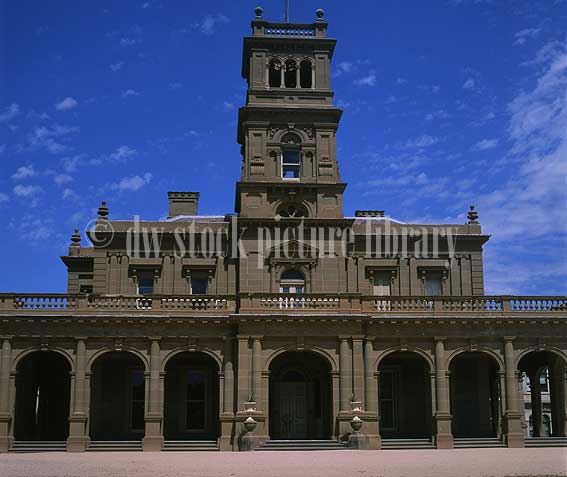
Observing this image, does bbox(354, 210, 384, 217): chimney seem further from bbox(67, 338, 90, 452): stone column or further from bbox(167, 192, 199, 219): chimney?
bbox(67, 338, 90, 452): stone column

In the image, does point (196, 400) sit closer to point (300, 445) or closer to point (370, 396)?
point (300, 445)

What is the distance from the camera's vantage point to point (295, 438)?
37.0 metres

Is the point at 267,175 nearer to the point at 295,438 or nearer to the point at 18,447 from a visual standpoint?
the point at 295,438

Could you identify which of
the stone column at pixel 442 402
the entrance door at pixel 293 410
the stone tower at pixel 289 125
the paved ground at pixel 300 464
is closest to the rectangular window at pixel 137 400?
the paved ground at pixel 300 464

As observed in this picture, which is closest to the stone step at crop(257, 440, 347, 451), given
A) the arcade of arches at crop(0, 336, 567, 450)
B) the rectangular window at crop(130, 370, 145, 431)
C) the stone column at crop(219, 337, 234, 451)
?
the arcade of arches at crop(0, 336, 567, 450)

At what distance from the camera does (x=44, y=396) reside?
38.9 metres

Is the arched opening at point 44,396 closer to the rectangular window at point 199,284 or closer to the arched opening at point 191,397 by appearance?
the arched opening at point 191,397

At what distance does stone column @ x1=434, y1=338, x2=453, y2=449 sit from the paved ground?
88.4 inches

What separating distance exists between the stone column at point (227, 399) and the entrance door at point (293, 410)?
345cm

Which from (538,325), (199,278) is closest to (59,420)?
(199,278)

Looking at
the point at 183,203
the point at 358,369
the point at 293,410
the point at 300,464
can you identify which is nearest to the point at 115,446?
the point at 293,410

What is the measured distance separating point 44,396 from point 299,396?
1244 cm

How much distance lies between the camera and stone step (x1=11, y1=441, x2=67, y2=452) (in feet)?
110

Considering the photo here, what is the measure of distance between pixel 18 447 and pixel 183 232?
41.9 feet
